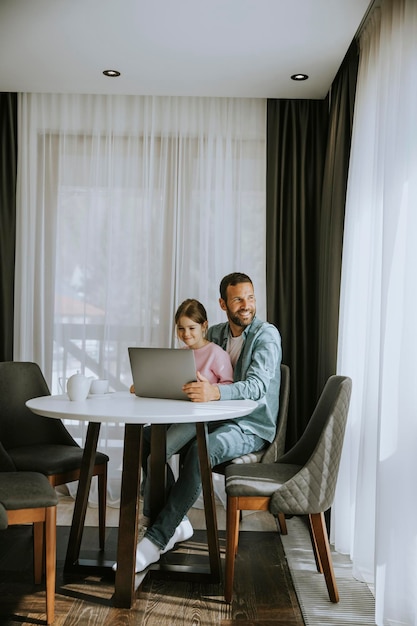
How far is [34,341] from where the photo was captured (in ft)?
14.1

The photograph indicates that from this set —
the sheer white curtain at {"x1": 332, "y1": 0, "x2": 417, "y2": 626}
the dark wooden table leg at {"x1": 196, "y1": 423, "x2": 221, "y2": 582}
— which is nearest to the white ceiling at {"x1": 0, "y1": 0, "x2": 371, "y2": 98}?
the sheer white curtain at {"x1": 332, "y1": 0, "x2": 417, "y2": 626}

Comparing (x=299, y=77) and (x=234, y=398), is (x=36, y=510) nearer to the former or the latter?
(x=234, y=398)

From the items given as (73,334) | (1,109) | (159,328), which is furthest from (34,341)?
(1,109)

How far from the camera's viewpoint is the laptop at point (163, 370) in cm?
263

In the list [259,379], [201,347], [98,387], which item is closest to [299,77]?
[201,347]

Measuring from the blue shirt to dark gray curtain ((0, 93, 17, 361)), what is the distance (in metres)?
1.74

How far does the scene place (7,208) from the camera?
14.0ft

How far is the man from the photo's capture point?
2756 millimetres

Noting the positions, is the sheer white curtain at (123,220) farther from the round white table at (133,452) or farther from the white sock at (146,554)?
the white sock at (146,554)

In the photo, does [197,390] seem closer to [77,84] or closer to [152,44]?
[152,44]

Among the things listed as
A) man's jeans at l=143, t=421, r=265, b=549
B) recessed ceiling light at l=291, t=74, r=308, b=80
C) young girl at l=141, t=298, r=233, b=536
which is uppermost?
recessed ceiling light at l=291, t=74, r=308, b=80

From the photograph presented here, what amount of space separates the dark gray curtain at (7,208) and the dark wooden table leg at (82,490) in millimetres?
1628

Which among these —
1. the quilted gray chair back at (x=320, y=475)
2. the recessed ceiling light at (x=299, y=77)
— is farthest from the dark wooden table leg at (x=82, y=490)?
the recessed ceiling light at (x=299, y=77)

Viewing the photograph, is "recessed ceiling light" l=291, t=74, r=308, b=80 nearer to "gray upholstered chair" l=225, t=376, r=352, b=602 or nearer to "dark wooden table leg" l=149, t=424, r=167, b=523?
"gray upholstered chair" l=225, t=376, r=352, b=602
